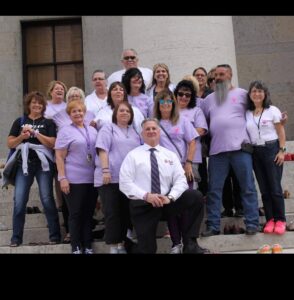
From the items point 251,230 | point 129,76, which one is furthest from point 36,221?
point 251,230

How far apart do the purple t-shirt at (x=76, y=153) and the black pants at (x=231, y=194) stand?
1.89 metres

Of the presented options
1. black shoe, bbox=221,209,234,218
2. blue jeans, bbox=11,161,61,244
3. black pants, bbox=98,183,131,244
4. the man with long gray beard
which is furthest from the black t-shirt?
black shoe, bbox=221,209,234,218

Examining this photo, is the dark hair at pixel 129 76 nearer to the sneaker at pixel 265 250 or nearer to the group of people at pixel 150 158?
the group of people at pixel 150 158

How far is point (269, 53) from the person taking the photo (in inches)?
604

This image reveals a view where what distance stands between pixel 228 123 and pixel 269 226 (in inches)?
54.2

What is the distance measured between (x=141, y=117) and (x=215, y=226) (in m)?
1.64

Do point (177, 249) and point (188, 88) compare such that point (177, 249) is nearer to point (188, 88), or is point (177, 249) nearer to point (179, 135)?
point (179, 135)

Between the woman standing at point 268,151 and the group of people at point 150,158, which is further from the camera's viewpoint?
the woman standing at point 268,151

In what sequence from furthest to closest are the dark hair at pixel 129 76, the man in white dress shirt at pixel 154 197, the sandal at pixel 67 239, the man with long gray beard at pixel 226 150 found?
the dark hair at pixel 129 76
the sandal at pixel 67 239
the man with long gray beard at pixel 226 150
the man in white dress shirt at pixel 154 197

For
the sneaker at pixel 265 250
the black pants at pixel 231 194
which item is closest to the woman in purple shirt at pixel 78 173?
the black pants at pixel 231 194

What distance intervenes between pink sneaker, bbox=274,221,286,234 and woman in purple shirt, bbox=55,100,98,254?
2241 mm

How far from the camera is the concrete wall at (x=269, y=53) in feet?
50.1

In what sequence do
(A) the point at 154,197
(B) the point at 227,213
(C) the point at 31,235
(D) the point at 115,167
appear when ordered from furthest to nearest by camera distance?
(C) the point at 31,235, (B) the point at 227,213, (D) the point at 115,167, (A) the point at 154,197
